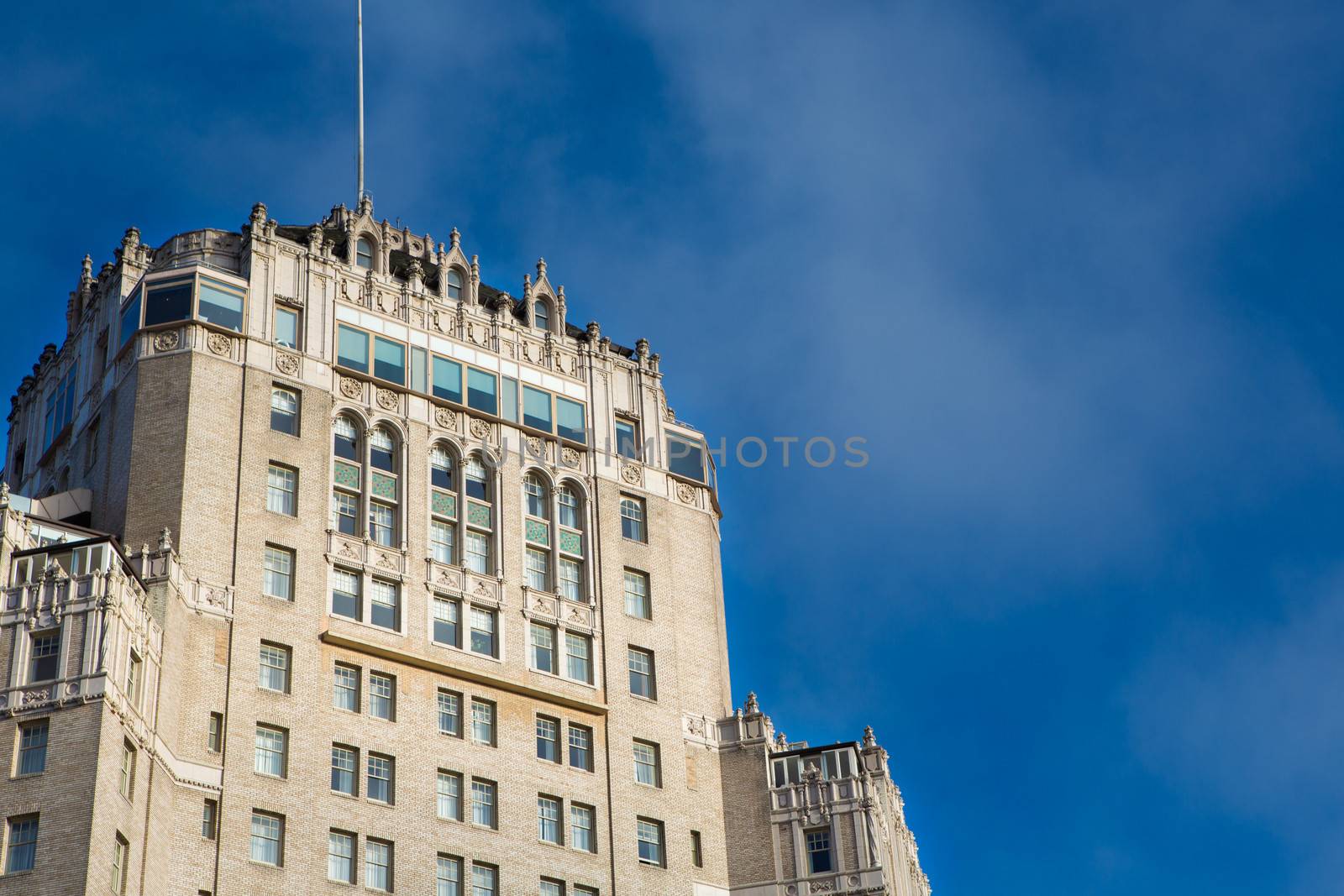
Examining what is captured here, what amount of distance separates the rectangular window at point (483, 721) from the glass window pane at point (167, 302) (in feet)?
73.7

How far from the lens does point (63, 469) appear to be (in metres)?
104

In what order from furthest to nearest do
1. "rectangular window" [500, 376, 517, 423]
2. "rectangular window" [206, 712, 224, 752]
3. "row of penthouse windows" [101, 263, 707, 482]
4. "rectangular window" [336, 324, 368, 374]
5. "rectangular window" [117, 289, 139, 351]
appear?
"rectangular window" [500, 376, 517, 423] < "rectangular window" [336, 324, 368, 374] < "row of penthouse windows" [101, 263, 707, 482] < "rectangular window" [117, 289, 139, 351] < "rectangular window" [206, 712, 224, 752]

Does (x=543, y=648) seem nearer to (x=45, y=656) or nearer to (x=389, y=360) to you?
(x=389, y=360)

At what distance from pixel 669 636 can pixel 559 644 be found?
6.66 m

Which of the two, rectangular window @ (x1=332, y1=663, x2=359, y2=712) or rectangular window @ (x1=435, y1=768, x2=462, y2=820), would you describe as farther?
rectangular window @ (x1=435, y1=768, x2=462, y2=820)

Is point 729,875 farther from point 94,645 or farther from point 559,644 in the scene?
point 94,645

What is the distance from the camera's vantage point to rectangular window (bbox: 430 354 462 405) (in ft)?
344

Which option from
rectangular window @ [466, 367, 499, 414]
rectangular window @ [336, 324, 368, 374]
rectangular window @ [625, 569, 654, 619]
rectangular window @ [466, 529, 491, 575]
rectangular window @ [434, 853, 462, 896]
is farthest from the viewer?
rectangular window @ [466, 367, 499, 414]

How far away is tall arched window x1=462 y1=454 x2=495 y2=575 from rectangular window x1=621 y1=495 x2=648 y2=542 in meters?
7.67

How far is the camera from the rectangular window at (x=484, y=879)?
302ft

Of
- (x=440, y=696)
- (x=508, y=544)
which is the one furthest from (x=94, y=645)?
(x=508, y=544)

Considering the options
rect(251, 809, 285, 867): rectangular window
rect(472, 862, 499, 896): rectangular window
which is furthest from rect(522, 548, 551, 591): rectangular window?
rect(251, 809, 285, 867): rectangular window

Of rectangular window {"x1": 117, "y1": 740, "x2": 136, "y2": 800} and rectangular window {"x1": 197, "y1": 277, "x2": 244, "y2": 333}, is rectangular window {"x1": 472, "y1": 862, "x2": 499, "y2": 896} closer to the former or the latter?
rectangular window {"x1": 117, "y1": 740, "x2": 136, "y2": 800}

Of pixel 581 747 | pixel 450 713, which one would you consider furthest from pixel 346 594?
pixel 581 747
